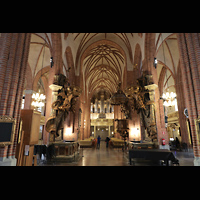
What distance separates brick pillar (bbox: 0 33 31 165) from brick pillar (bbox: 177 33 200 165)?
5415 mm

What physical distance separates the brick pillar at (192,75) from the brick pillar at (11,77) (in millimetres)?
5415

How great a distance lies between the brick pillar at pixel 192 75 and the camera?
13.1 feet

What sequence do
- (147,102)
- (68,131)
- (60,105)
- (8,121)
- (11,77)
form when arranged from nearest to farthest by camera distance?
(8,121), (11,77), (60,105), (147,102), (68,131)

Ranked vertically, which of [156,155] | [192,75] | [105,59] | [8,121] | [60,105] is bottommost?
[156,155]

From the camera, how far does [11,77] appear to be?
3906 millimetres

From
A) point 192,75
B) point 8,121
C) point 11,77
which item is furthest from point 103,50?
point 8,121

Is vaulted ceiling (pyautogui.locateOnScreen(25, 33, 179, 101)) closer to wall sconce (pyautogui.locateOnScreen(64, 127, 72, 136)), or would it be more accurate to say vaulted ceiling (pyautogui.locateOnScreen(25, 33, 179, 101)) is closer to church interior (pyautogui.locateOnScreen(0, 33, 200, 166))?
church interior (pyautogui.locateOnScreen(0, 33, 200, 166))

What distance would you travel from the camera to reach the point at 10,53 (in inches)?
159

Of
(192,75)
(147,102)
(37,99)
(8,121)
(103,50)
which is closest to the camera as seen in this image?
(8,121)

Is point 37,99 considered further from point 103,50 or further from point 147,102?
point 103,50

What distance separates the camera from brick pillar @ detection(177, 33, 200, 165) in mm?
4008

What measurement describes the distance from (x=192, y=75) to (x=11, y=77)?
585 centimetres

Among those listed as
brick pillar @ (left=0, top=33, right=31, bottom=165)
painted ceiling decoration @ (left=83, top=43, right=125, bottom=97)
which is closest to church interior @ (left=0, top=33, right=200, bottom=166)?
brick pillar @ (left=0, top=33, right=31, bottom=165)

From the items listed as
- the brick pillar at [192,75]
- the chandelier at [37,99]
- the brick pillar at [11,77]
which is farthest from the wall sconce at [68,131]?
the brick pillar at [192,75]
